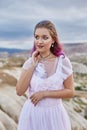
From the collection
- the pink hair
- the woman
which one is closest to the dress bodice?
the woman

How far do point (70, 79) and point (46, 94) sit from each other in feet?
1.81

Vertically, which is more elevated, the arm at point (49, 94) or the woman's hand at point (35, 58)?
the woman's hand at point (35, 58)

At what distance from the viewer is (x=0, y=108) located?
22.3 metres

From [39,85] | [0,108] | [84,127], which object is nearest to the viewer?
[39,85]

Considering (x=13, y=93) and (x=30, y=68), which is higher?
(x=30, y=68)

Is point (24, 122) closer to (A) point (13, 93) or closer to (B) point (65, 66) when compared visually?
(B) point (65, 66)

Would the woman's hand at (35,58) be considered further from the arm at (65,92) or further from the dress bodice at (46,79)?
the arm at (65,92)

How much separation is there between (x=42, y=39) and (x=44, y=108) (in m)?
1.13

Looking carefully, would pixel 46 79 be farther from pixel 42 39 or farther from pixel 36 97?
pixel 42 39

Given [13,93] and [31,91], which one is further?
[13,93]

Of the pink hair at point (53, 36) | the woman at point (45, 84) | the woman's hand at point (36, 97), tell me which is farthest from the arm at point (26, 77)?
the pink hair at point (53, 36)

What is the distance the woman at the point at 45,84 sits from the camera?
737 centimetres

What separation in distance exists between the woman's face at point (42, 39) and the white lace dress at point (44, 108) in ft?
0.92

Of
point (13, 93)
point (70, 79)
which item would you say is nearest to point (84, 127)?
point (13, 93)
